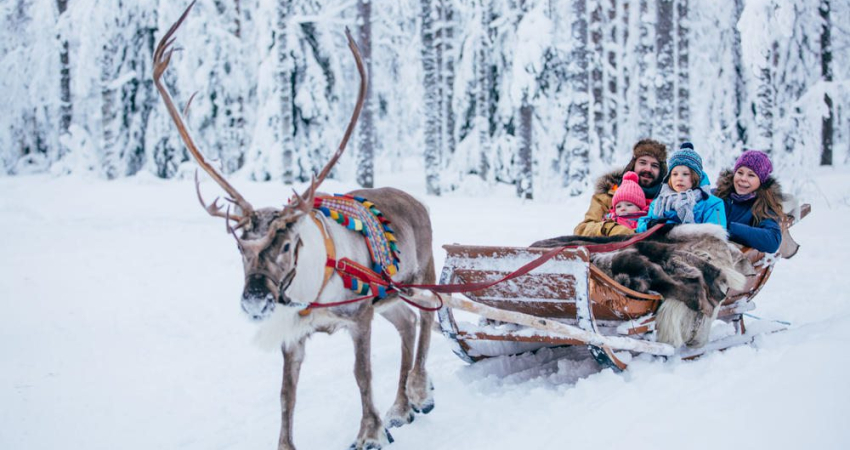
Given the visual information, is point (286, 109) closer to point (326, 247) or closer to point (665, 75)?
point (665, 75)

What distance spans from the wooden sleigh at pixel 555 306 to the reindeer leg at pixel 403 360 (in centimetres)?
34

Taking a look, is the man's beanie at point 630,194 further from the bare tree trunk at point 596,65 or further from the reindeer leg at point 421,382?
the bare tree trunk at point 596,65

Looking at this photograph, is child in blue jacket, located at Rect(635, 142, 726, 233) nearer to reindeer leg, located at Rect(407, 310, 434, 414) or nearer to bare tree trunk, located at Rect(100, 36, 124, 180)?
reindeer leg, located at Rect(407, 310, 434, 414)

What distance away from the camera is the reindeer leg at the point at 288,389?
382 cm

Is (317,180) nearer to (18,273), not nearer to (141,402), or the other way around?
(141,402)

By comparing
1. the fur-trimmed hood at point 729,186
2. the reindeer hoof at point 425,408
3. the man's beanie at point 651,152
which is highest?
the man's beanie at point 651,152

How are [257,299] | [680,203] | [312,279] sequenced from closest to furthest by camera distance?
1. [257,299]
2. [312,279]
3. [680,203]

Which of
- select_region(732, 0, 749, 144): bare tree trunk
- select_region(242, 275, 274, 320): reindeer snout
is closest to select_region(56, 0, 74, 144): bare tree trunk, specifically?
select_region(242, 275, 274, 320): reindeer snout

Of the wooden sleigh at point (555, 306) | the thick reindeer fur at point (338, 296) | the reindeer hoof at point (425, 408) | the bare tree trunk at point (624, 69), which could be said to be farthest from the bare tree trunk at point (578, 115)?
the reindeer hoof at point (425, 408)

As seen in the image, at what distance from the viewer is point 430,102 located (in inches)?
692

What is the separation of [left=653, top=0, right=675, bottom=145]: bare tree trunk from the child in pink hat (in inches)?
400

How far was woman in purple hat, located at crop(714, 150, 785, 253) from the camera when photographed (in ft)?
16.8

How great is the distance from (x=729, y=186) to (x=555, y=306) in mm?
2410

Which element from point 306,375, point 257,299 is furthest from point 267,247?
point 306,375
